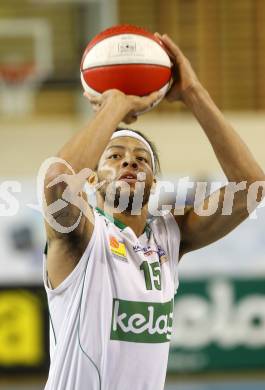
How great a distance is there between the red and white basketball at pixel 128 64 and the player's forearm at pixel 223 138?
152 millimetres

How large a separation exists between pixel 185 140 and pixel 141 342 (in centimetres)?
724

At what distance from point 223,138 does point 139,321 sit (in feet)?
2.80

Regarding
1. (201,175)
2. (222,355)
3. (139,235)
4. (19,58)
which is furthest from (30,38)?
(139,235)

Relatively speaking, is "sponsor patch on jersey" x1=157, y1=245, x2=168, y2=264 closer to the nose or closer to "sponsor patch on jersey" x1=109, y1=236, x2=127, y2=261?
"sponsor patch on jersey" x1=109, y1=236, x2=127, y2=261

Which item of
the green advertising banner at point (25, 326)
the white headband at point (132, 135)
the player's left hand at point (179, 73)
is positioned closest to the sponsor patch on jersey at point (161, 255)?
the white headband at point (132, 135)

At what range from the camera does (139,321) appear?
363 centimetres

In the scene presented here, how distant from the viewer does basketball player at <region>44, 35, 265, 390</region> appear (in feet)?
11.2

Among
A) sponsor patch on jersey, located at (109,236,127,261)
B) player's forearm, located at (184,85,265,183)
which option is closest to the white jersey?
sponsor patch on jersey, located at (109,236,127,261)

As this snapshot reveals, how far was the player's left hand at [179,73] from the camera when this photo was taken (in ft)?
12.3

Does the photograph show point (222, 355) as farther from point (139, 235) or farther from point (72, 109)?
point (139, 235)

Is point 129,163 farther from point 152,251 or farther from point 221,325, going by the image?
point 221,325

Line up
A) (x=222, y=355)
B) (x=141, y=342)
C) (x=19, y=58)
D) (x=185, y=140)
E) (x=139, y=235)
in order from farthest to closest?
(x=19, y=58) → (x=185, y=140) → (x=222, y=355) → (x=139, y=235) → (x=141, y=342)

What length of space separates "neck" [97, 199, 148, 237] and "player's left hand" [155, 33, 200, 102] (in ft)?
1.75

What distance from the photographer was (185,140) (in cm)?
1074
